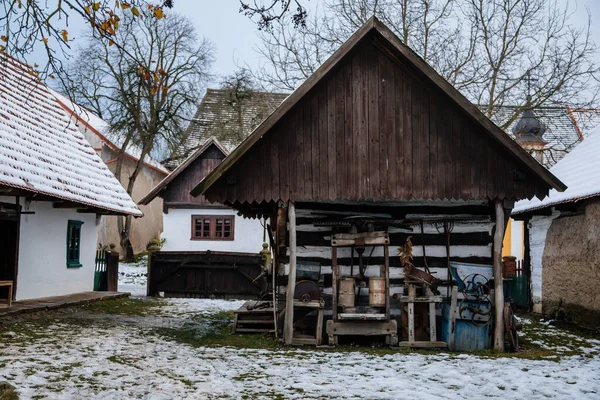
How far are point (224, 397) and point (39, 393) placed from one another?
1.86 meters

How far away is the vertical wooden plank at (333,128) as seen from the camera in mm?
10250

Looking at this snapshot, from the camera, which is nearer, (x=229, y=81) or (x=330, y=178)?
(x=330, y=178)

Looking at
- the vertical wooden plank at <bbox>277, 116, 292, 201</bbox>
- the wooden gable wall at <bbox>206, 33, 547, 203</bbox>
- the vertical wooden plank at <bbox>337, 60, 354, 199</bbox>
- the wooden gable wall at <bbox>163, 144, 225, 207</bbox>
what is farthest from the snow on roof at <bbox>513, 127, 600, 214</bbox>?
the wooden gable wall at <bbox>163, 144, 225, 207</bbox>

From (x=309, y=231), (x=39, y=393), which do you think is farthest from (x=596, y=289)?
(x=39, y=393)

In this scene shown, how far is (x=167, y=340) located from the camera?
10.3 meters

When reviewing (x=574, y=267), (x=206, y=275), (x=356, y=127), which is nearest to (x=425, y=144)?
(x=356, y=127)

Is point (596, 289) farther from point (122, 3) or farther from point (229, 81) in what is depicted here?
point (229, 81)

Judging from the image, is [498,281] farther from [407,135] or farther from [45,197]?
[45,197]

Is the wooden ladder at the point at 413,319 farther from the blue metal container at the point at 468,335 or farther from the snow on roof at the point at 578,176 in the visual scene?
the snow on roof at the point at 578,176

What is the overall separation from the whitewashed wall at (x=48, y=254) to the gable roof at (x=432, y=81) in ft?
22.0

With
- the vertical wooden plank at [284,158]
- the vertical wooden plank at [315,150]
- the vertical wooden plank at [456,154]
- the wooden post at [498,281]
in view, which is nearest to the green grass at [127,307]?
the vertical wooden plank at [284,158]

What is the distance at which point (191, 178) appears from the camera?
28391 millimetres

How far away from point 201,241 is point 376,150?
20.0 metres

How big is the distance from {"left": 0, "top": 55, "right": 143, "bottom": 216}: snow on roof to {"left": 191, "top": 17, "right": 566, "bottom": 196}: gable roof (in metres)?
4.18
